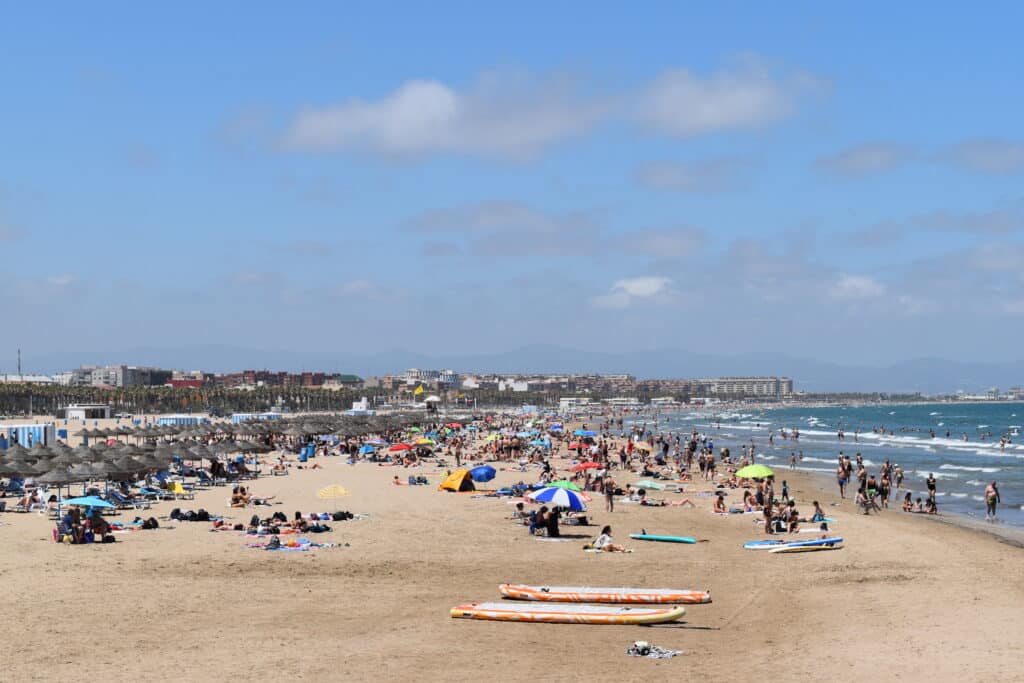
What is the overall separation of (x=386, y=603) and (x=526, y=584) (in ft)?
9.18

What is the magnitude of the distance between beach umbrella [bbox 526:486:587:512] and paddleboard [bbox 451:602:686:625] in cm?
783

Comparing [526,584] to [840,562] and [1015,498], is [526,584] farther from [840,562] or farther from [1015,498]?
[1015,498]

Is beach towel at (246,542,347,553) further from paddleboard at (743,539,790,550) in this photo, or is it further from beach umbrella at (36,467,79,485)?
paddleboard at (743,539,790,550)

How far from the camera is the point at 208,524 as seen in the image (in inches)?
964

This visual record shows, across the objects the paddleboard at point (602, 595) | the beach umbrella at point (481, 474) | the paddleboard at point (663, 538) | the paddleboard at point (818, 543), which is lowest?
the paddleboard at point (663, 538)

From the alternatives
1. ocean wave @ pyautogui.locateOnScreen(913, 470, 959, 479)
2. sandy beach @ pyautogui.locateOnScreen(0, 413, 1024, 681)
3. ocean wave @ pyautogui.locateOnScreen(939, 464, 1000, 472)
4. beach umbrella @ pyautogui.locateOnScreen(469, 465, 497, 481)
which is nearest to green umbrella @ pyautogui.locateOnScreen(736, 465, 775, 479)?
sandy beach @ pyautogui.locateOnScreen(0, 413, 1024, 681)

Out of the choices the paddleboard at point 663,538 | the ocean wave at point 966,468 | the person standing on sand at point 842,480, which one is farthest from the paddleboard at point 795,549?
the ocean wave at point 966,468

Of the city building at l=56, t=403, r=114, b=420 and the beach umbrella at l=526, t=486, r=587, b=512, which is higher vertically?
the beach umbrella at l=526, t=486, r=587, b=512

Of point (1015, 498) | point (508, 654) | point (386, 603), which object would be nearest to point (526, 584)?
point (386, 603)

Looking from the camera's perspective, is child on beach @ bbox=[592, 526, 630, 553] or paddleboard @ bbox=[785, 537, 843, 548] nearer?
child on beach @ bbox=[592, 526, 630, 553]

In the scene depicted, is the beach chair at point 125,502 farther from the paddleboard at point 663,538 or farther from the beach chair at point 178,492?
the paddleboard at point 663,538

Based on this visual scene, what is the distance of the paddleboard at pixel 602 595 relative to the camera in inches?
631

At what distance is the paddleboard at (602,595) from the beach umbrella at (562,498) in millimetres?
6699

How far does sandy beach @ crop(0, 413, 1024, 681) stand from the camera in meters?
12.4
